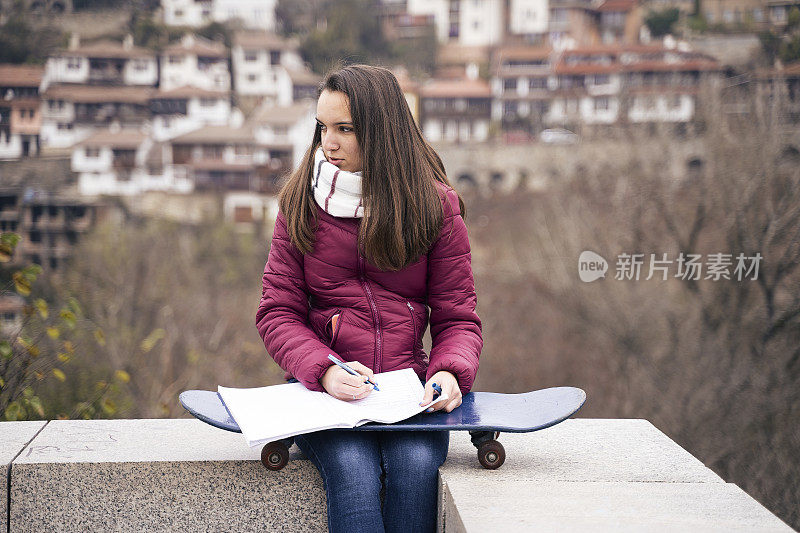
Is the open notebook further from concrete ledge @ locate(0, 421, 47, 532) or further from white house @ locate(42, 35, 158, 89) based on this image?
white house @ locate(42, 35, 158, 89)

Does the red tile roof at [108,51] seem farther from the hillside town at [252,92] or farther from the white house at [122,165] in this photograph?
the white house at [122,165]

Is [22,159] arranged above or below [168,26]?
below

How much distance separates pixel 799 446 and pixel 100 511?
31.0 ft

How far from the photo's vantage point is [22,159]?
Answer: 1595 cm

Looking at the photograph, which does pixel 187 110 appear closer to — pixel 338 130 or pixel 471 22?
pixel 471 22

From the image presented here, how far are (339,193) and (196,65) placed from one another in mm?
17476

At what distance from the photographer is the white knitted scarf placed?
1.89m

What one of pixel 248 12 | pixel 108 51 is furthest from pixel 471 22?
pixel 108 51

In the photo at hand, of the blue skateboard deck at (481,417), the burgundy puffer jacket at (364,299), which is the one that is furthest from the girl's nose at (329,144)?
the blue skateboard deck at (481,417)

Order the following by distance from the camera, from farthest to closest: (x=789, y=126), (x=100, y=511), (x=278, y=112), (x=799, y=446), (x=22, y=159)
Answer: (x=278, y=112) < (x=22, y=159) < (x=789, y=126) < (x=799, y=446) < (x=100, y=511)

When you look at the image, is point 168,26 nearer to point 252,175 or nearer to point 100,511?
point 252,175

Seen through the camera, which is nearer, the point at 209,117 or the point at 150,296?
the point at 150,296

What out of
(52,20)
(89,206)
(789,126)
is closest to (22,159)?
(89,206)

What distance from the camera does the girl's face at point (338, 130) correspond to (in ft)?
6.19
